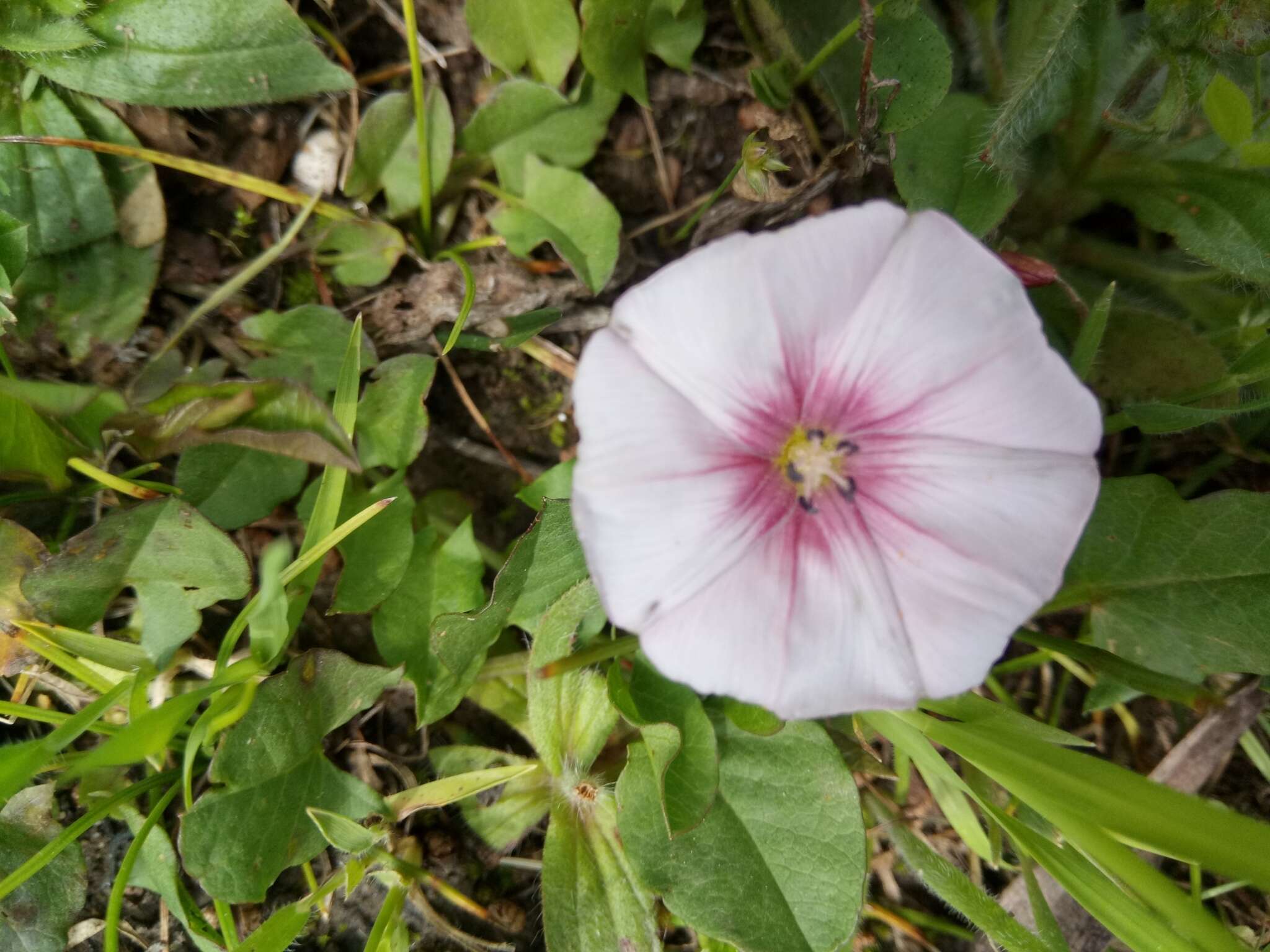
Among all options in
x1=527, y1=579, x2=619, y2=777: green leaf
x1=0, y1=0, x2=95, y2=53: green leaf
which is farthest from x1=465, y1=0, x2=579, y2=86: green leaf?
x1=527, y1=579, x2=619, y2=777: green leaf

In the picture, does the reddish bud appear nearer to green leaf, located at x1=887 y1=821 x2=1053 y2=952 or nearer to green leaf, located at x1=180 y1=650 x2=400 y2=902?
green leaf, located at x1=887 y1=821 x2=1053 y2=952

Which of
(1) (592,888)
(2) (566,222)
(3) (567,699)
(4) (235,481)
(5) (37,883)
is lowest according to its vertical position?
(5) (37,883)

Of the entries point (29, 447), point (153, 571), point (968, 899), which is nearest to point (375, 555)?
point (153, 571)

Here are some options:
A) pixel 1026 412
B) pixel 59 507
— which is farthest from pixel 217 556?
pixel 1026 412

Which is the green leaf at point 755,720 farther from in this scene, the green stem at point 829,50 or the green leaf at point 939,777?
the green stem at point 829,50

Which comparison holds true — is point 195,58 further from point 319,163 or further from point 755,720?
point 755,720
